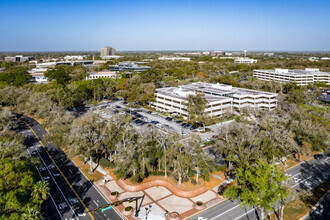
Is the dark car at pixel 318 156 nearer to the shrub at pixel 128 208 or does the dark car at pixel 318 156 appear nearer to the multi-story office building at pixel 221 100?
the multi-story office building at pixel 221 100

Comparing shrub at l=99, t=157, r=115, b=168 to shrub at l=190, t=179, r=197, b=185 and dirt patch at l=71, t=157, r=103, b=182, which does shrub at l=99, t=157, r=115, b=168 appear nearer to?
dirt patch at l=71, t=157, r=103, b=182

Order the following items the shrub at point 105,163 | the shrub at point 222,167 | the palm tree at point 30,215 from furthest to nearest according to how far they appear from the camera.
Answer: the shrub at point 105,163, the shrub at point 222,167, the palm tree at point 30,215

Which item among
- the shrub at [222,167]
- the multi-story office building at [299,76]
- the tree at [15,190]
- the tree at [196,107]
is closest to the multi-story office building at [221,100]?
the tree at [196,107]

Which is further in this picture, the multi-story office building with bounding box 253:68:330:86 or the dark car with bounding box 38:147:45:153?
the multi-story office building with bounding box 253:68:330:86

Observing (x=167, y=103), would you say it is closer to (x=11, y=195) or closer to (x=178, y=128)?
(x=178, y=128)

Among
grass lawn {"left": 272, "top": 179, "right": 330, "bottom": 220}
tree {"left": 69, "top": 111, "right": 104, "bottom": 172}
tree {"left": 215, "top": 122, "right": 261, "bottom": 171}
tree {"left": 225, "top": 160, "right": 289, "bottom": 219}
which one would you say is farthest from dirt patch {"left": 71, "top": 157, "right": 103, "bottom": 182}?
grass lawn {"left": 272, "top": 179, "right": 330, "bottom": 220}

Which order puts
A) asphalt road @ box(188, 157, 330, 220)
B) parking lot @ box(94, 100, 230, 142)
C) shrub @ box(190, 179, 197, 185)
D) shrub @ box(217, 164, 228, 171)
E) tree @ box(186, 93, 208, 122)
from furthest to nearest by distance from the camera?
tree @ box(186, 93, 208, 122) < parking lot @ box(94, 100, 230, 142) < shrub @ box(217, 164, 228, 171) < shrub @ box(190, 179, 197, 185) < asphalt road @ box(188, 157, 330, 220)
